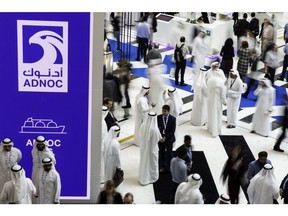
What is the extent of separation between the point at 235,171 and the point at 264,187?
600mm

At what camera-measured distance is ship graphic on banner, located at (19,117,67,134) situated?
857cm

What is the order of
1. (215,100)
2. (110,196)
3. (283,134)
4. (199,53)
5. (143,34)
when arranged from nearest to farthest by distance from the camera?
(110,196) < (283,134) < (215,100) < (199,53) < (143,34)

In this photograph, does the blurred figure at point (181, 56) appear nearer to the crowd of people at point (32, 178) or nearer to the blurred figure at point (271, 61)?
the blurred figure at point (271, 61)

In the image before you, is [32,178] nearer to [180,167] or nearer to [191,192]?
[180,167]

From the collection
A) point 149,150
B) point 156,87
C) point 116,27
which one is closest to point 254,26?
point 116,27

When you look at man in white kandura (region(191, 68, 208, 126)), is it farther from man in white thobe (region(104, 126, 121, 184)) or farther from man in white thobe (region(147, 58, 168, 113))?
man in white thobe (region(104, 126, 121, 184))

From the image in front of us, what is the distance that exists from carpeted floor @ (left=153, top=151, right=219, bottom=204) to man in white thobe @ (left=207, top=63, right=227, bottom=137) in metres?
1.23

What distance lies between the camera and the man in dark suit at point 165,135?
998 cm

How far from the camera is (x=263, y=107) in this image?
11.9m

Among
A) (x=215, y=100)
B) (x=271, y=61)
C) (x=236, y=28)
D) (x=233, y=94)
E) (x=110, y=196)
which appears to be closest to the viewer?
(x=110, y=196)

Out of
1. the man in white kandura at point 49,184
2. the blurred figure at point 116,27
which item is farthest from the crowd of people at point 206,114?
the man in white kandura at point 49,184

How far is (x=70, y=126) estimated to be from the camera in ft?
28.3

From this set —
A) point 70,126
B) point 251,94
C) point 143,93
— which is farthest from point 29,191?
point 251,94

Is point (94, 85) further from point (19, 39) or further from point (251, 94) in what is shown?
point (251, 94)
